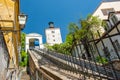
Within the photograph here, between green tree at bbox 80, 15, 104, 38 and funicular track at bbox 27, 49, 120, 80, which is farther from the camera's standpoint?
green tree at bbox 80, 15, 104, 38

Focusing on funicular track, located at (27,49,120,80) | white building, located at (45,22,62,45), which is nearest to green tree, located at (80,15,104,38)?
funicular track, located at (27,49,120,80)

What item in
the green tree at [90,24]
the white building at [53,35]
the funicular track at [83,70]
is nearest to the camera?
the funicular track at [83,70]

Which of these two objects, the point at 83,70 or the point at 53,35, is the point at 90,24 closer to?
the point at 83,70

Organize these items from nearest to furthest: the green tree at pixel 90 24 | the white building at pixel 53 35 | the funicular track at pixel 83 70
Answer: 1. the funicular track at pixel 83 70
2. the green tree at pixel 90 24
3. the white building at pixel 53 35

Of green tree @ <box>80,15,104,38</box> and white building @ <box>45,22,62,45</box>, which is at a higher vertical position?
white building @ <box>45,22,62,45</box>

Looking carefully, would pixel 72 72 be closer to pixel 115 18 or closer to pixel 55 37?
pixel 115 18

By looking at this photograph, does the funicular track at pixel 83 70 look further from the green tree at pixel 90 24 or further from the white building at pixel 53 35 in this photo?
the white building at pixel 53 35

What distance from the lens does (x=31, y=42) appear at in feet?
216

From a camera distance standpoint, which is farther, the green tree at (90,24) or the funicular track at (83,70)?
the green tree at (90,24)

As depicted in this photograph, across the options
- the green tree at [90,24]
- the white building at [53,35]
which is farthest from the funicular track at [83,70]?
the white building at [53,35]

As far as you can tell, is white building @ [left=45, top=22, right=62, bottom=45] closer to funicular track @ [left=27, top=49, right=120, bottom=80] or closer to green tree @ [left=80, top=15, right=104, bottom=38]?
green tree @ [left=80, top=15, right=104, bottom=38]

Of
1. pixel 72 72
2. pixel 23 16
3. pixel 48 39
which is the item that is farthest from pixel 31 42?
pixel 72 72

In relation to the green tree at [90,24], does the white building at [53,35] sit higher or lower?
higher

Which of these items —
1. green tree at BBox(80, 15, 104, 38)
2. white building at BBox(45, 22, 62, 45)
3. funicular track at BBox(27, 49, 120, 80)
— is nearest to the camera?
funicular track at BBox(27, 49, 120, 80)
